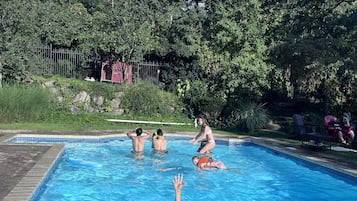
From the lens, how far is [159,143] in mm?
12750

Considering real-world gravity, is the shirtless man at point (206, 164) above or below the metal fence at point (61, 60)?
below

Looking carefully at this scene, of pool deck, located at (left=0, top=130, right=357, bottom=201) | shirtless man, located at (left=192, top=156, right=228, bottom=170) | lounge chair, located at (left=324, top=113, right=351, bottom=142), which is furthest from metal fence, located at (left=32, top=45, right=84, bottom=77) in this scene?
Answer: shirtless man, located at (left=192, top=156, right=228, bottom=170)

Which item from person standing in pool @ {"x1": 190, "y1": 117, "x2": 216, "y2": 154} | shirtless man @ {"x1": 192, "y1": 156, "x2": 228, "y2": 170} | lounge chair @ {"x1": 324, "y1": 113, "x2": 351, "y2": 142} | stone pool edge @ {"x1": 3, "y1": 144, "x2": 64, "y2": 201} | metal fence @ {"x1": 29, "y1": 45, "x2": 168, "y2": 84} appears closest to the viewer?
stone pool edge @ {"x1": 3, "y1": 144, "x2": 64, "y2": 201}

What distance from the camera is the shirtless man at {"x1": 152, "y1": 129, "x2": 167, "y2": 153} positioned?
12655 mm

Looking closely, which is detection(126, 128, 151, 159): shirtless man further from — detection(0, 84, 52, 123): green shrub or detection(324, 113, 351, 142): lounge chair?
detection(324, 113, 351, 142): lounge chair

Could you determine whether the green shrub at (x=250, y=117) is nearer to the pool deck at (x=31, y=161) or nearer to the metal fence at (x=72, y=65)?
the pool deck at (x=31, y=161)

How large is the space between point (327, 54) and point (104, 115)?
999 cm

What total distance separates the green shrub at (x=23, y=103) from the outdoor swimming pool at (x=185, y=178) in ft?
11.3

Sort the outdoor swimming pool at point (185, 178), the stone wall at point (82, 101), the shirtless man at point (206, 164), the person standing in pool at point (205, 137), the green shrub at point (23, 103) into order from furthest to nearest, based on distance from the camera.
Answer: the stone wall at point (82, 101), the green shrub at point (23, 103), the person standing in pool at point (205, 137), the shirtless man at point (206, 164), the outdoor swimming pool at point (185, 178)

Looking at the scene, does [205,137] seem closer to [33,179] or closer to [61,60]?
[33,179]

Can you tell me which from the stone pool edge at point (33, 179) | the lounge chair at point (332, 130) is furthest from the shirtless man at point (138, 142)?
the lounge chair at point (332, 130)

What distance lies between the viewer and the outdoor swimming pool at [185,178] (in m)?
9.03

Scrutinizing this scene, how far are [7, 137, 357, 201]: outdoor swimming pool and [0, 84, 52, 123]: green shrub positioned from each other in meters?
3.44

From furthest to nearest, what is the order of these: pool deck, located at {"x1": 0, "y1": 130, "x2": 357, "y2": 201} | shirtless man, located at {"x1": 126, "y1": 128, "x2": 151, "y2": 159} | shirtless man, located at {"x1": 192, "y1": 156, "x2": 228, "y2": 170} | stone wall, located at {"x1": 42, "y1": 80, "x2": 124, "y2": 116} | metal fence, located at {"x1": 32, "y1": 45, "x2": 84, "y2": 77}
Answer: metal fence, located at {"x1": 32, "y1": 45, "x2": 84, "y2": 77}, stone wall, located at {"x1": 42, "y1": 80, "x2": 124, "y2": 116}, shirtless man, located at {"x1": 126, "y1": 128, "x2": 151, "y2": 159}, shirtless man, located at {"x1": 192, "y1": 156, "x2": 228, "y2": 170}, pool deck, located at {"x1": 0, "y1": 130, "x2": 357, "y2": 201}
